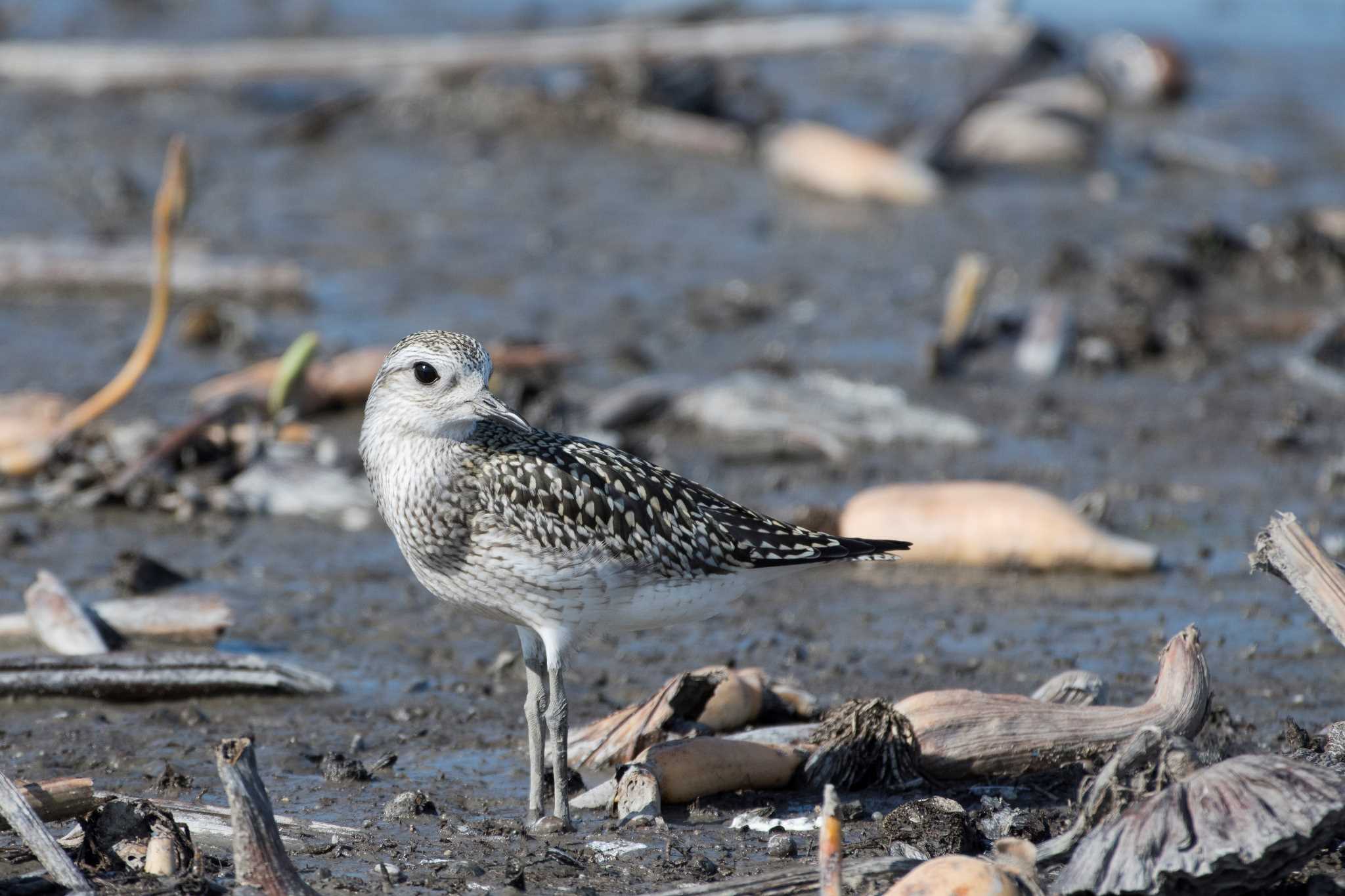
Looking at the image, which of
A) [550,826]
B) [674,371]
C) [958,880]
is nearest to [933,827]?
[958,880]

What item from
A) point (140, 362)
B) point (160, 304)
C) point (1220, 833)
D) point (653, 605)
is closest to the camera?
point (1220, 833)

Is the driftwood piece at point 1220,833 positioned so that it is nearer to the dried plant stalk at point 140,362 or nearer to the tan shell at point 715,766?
the tan shell at point 715,766

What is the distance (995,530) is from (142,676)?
4317 millimetres

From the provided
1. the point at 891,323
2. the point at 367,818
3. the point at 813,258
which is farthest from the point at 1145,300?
the point at 367,818

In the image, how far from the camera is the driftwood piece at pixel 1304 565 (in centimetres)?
557

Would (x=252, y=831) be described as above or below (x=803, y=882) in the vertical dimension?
above

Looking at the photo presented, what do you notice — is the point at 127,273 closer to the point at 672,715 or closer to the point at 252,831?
the point at 672,715

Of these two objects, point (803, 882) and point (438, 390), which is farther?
point (438, 390)

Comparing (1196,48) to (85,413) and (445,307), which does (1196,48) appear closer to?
(445,307)

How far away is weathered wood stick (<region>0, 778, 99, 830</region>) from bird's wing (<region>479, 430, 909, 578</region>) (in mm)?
1658

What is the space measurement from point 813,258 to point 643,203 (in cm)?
215

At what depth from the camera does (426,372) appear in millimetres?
6094

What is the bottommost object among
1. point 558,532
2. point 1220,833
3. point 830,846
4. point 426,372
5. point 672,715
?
point 672,715

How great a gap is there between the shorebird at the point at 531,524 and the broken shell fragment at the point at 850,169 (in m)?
9.64
